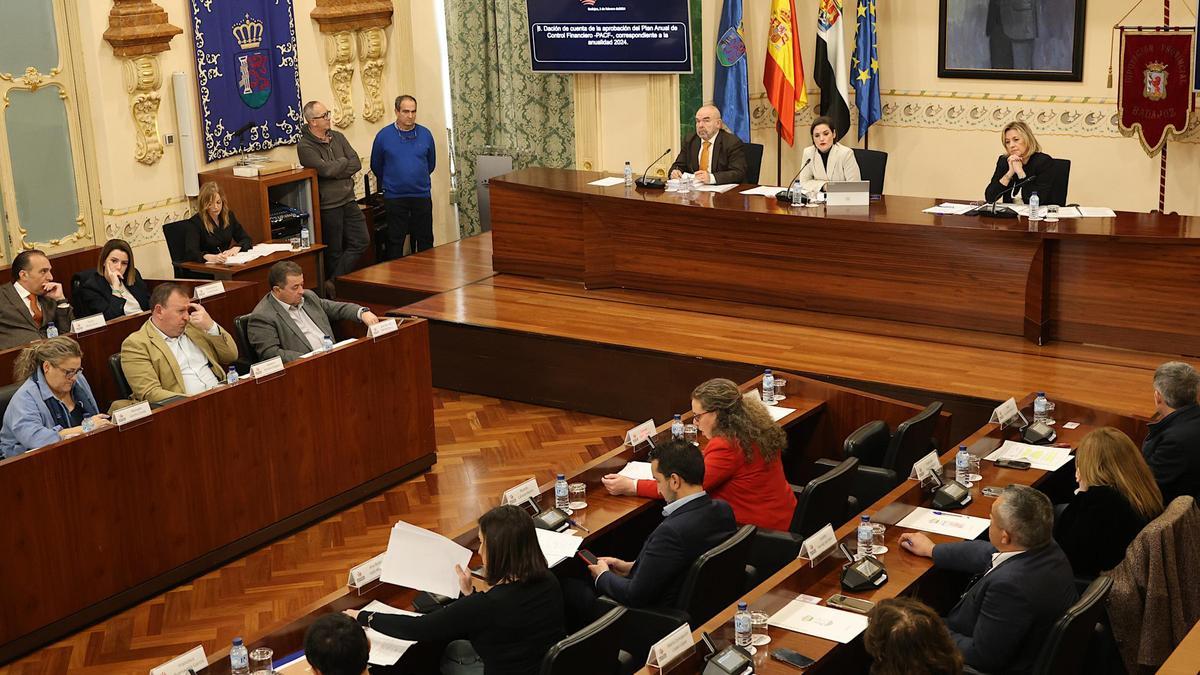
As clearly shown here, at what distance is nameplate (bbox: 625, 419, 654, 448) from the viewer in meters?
5.32

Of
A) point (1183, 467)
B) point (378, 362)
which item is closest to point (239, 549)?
point (378, 362)

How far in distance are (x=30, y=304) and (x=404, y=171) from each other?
11.9 feet

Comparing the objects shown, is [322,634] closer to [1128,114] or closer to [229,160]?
[229,160]

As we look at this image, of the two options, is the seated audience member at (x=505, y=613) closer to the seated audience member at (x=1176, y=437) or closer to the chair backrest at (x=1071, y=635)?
the chair backrest at (x=1071, y=635)

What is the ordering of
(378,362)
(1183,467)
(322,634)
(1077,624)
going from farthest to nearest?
(378,362) < (1183,467) < (1077,624) < (322,634)

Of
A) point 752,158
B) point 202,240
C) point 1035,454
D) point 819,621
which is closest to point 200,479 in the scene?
point 819,621

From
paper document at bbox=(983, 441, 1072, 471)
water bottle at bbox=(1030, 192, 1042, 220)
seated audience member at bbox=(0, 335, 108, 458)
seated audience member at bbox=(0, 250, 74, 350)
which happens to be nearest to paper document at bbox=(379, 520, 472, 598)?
seated audience member at bbox=(0, 335, 108, 458)

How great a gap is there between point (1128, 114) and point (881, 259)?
3.13 metres

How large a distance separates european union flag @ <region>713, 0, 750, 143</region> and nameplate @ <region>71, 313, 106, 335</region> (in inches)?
205

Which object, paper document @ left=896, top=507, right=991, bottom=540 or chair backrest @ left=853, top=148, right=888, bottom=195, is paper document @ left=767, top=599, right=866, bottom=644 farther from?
chair backrest @ left=853, top=148, right=888, bottom=195

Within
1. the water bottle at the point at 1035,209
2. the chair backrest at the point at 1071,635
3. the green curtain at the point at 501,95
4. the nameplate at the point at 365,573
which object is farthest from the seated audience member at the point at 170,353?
the green curtain at the point at 501,95

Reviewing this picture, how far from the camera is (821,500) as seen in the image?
4.85 meters

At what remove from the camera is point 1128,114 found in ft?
30.9

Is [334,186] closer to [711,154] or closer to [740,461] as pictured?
[711,154]
